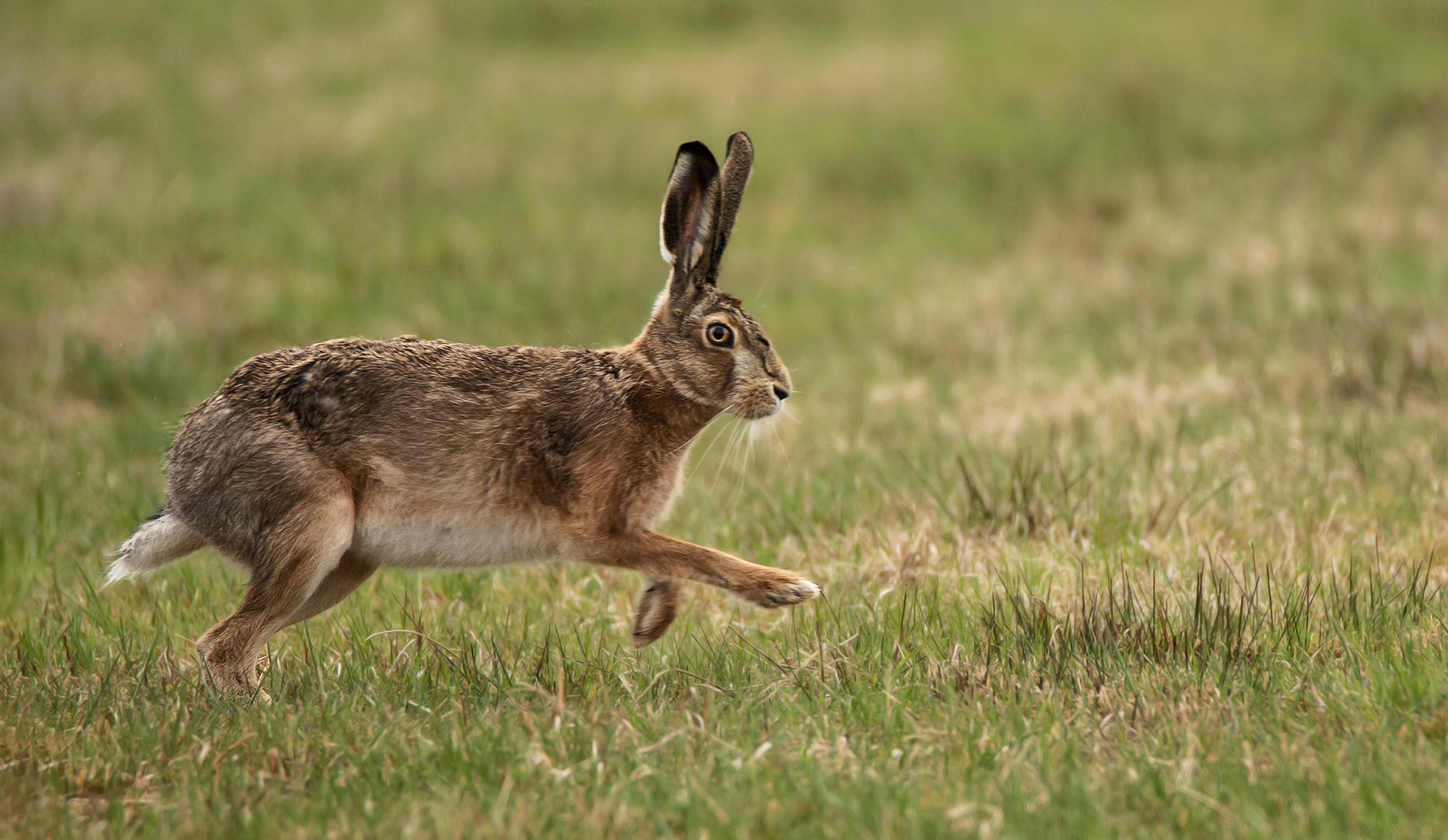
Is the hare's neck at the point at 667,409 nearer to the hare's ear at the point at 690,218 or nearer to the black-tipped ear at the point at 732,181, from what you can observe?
the hare's ear at the point at 690,218

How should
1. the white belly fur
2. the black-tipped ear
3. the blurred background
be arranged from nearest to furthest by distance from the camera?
the white belly fur, the black-tipped ear, the blurred background

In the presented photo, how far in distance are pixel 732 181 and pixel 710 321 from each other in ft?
1.51

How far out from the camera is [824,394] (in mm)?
8969

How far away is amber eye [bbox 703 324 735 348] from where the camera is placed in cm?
477

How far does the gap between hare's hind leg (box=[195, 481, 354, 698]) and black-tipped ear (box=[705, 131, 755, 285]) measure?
1.44m

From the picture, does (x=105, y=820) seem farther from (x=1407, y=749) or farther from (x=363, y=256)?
(x=363, y=256)

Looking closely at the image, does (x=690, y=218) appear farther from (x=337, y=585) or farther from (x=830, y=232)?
(x=830, y=232)

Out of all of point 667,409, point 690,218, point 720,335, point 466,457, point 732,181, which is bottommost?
point 466,457

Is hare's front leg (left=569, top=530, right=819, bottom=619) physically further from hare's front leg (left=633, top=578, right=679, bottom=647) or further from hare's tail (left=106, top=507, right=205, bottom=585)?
hare's tail (left=106, top=507, right=205, bottom=585)

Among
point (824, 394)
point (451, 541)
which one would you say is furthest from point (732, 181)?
point (824, 394)

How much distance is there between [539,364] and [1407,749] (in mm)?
2896

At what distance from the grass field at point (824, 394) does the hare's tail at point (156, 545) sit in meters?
0.29

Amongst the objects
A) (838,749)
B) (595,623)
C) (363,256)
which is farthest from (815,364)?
(838,749)

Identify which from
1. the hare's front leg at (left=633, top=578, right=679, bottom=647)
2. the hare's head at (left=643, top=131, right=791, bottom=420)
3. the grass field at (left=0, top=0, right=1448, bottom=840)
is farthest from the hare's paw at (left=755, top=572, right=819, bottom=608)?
the hare's head at (left=643, top=131, right=791, bottom=420)
